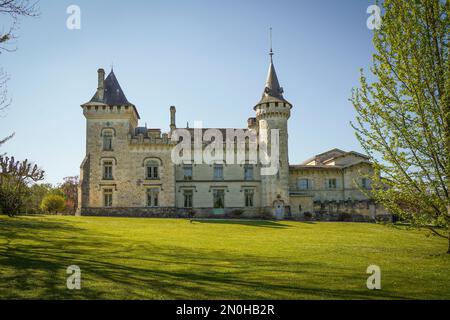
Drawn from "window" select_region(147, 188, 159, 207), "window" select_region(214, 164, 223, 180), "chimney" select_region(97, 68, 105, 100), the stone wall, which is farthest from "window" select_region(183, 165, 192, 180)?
the stone wall

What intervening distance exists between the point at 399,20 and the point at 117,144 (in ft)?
90.4

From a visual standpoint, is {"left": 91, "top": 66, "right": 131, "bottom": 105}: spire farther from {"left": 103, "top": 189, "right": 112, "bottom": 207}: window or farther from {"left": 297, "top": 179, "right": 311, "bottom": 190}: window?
{"left": 297, "top": 179, "right": 311, "bottom": 190}: window

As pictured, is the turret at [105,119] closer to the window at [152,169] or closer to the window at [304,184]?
the window at [152,169]

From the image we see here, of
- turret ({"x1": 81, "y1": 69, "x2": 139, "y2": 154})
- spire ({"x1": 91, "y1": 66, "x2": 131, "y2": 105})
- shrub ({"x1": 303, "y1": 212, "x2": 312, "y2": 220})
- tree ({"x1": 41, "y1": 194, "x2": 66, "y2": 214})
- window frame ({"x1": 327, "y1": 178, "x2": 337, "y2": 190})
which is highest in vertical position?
spire ({"x1": 91, "y1": 66, "x2": 131, "y2": 105})

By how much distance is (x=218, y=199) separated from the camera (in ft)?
121

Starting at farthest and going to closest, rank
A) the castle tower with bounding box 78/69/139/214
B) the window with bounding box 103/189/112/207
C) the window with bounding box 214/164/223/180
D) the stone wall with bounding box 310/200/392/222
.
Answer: the window with bounding box 214/164/223/180 → the stone wall with bounding box 310/200/392/222 → the castle tower with bounding box 78/69/139/214 → the window with bounding box 103/189/112/207

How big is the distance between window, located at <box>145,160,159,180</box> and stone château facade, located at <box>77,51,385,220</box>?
10 cm

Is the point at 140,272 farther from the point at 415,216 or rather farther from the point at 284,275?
the point at 415,216

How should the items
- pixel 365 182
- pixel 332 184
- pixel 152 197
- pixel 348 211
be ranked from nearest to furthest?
1. pixel 152 197
2. pixel 348 211
3. pixel 332 184
4. pixel 365 182

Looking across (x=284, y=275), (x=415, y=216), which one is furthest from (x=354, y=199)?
(x=284, y=275)

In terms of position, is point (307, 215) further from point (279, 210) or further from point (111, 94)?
point (111, 94)

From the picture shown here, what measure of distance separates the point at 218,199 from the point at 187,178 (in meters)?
3.86

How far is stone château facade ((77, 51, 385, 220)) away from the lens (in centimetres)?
3369

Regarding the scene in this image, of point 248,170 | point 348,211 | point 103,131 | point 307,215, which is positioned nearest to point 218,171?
point 248,170
